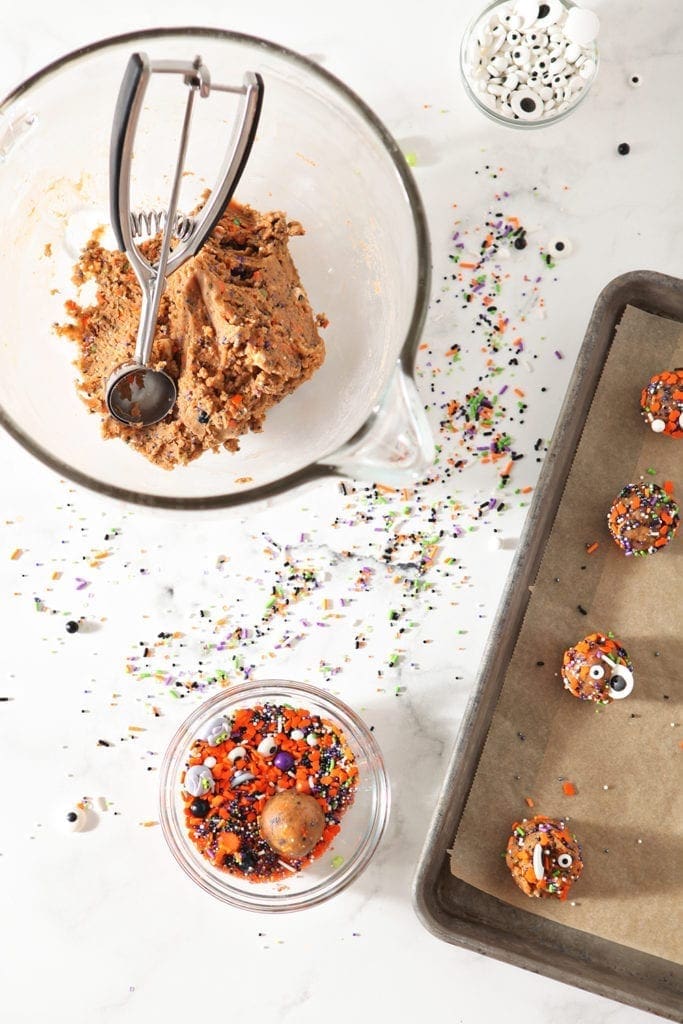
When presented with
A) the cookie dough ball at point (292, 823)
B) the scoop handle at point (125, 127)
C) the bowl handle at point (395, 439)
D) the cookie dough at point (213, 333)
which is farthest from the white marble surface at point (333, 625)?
the scoop handle at point (125, 127)

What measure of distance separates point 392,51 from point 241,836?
1329 millimetres

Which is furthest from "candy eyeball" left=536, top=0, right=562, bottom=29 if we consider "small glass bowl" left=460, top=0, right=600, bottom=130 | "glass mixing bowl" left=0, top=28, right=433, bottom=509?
"glass mixing bowl" left=0, top=28, right=433, bottom=509

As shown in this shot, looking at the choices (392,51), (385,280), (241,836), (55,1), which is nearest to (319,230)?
(385,280)

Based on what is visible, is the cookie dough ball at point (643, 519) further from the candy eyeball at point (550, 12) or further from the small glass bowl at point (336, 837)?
the candy eyeball at point (550, 12)

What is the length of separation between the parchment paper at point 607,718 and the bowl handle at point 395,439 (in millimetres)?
441

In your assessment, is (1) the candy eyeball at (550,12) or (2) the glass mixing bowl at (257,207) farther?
(1) the candy eyeball at (550,12)

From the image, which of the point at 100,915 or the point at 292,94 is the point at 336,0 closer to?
the point at 292,94

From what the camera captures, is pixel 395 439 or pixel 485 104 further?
pixel 485 104

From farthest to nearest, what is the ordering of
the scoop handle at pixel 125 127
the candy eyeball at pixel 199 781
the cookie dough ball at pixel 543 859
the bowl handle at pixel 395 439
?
the candy eyeball at pixel 199 781 → the cookie dough ball at pixel 543 859 → the bowl handle at pixel 395 439 → the scoop handle at pixel 125 127

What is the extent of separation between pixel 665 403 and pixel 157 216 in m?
0.82

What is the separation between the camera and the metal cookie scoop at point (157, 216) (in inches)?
42.5

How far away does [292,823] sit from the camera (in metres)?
1.59

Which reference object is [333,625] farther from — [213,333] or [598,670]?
[213,333]

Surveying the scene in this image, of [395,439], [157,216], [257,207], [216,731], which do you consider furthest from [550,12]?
[216,731]
